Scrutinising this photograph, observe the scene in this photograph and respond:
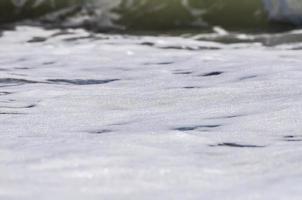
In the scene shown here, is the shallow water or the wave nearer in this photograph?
the shallow water

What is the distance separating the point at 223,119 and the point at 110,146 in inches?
26.0

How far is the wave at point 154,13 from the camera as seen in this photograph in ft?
21.7

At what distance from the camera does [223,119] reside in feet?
8.39

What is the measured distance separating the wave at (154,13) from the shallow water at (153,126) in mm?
1713

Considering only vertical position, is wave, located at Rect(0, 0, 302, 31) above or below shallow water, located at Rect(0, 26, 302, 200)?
above

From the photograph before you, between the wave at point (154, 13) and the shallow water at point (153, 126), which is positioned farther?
the wave at point (154, 13)

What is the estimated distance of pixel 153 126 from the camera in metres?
2.44

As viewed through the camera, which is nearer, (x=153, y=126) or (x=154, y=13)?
(x=153, y=126)

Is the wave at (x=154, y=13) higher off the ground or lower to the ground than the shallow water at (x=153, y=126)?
higher

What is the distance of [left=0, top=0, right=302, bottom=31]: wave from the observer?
261 inches

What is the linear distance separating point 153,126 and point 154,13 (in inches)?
183

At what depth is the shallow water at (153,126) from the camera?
167 cm

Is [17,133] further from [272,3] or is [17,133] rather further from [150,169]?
[272,3]

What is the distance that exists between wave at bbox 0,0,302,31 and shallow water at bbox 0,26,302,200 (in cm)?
A: 171
